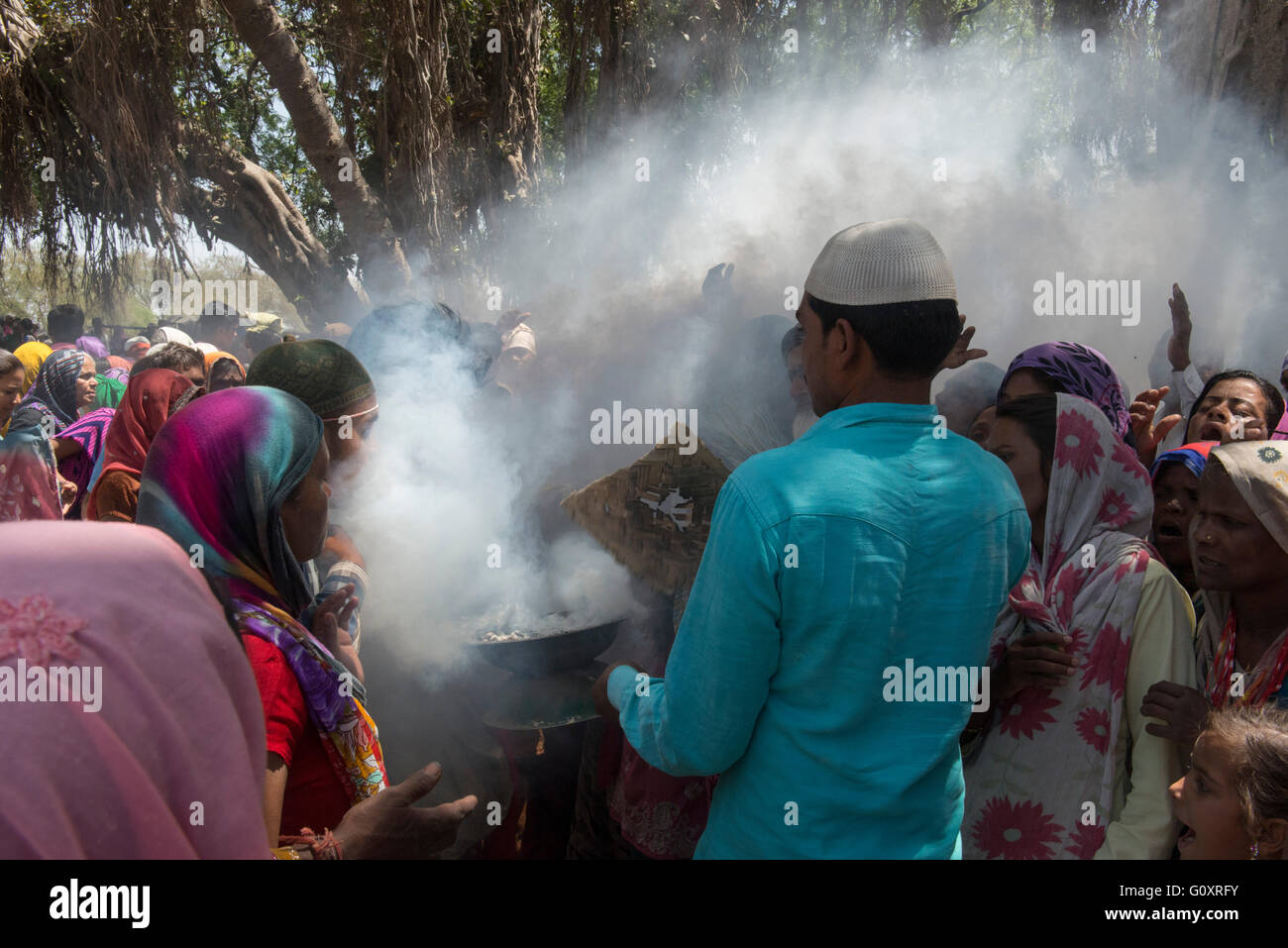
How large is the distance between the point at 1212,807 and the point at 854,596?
0.97 meters

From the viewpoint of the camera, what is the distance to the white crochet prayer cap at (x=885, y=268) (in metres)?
1.38

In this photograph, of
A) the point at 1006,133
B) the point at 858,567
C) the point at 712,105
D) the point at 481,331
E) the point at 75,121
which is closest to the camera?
the point at 858,567

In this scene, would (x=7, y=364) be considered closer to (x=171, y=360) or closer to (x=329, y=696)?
(x=171, y=360)

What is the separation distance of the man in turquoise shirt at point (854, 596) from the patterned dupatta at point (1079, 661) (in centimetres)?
58

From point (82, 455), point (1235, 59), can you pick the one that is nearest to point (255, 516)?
point (82, 455)

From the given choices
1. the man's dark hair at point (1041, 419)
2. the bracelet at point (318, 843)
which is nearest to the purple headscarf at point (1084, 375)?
the man's dark hair at point (1041, 419)

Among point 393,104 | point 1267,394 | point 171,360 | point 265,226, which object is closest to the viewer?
point 1267,394

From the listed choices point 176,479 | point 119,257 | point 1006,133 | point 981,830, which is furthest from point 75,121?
point 1006,133

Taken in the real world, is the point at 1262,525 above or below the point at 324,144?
below

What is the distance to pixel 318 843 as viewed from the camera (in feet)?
4.88

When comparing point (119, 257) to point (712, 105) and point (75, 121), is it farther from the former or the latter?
point (712, 105)

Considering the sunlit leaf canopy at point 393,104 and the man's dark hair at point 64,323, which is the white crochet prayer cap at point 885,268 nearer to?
the sunlit leaf canopy at point 393,104

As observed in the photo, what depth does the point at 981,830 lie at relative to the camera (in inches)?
77.9
